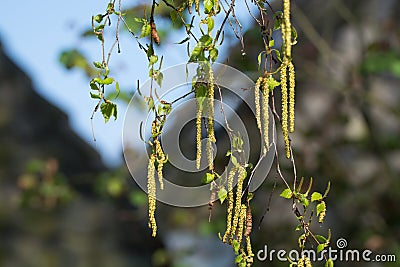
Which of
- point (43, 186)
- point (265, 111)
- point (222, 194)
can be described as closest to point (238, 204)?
point (222, 194)

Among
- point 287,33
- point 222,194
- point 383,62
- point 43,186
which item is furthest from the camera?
point 43,186

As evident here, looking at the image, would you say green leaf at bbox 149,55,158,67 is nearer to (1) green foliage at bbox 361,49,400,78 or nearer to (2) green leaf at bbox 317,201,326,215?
(2) green leaf at bbox 317,201,326,215

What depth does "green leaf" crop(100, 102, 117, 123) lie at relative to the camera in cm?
115

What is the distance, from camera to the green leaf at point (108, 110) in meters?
1.15

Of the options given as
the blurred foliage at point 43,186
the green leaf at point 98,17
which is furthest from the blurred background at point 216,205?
the green leaf at point 98,17

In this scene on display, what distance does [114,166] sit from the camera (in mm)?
4070

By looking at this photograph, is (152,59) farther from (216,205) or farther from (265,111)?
(216,205)

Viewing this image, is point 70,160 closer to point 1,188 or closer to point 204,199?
point 1,188

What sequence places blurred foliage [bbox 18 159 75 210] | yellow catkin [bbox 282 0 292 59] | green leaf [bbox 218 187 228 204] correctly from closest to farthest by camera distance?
yellow catkin [bbox 282 0 292 59] → green leaf [bbox 218 187 228 204] → blurred foliage [bbox 18 159 75 210]

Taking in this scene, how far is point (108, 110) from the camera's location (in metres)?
1.16

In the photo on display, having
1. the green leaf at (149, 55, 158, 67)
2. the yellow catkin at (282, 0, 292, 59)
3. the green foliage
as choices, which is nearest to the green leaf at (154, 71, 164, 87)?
the green leaf at (149, 55, 158, 67)

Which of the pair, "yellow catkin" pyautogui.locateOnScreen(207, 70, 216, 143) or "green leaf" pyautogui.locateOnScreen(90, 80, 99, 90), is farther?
"green leaf" pyautogui.locateOnScreen(90, 80, 99, 90)

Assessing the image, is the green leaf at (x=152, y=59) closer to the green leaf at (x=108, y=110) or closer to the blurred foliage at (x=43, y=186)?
the green leaf at (x=108, y=110)

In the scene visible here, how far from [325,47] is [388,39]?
1.08 ft
